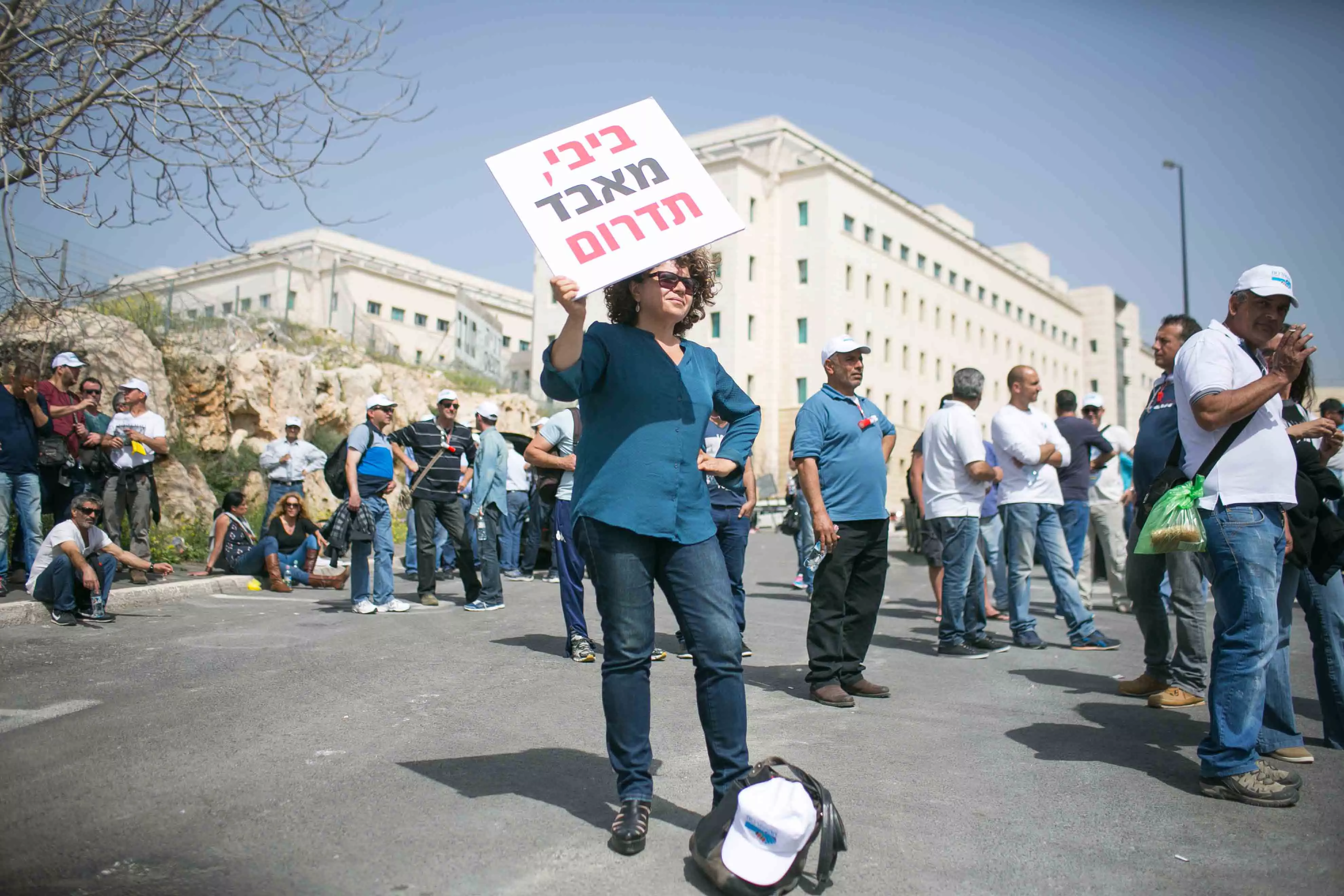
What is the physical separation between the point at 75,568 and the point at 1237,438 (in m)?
7.98

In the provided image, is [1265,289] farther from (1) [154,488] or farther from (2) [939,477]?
(1) [154,488]

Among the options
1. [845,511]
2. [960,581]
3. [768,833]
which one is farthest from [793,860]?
[960,581]

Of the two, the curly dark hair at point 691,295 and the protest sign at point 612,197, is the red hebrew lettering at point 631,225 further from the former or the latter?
the curly dark hair at point 691,295

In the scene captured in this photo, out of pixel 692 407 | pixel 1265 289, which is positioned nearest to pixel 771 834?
pixel 692 407

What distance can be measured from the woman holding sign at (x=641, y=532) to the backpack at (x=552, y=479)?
424 cm

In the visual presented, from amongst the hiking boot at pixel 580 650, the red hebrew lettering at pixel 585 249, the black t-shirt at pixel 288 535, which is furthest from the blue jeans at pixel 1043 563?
the black t-shirt at pixel 288 535

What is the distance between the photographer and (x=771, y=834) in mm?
3066

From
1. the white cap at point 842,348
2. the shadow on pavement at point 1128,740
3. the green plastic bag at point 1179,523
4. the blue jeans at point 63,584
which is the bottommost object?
the shadow on pavement at point 1128,740

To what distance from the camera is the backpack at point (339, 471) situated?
979 centimetres

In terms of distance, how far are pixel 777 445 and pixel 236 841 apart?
55.7 meters

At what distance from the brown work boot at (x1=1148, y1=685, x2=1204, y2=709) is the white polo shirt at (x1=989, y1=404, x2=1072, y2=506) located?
254 centimetres

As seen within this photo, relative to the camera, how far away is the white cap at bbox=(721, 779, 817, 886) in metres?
3.01

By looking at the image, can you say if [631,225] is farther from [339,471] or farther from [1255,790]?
[339,471]

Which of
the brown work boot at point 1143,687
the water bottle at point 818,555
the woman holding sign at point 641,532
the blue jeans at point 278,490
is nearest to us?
the woman holding sign at point 641,532
